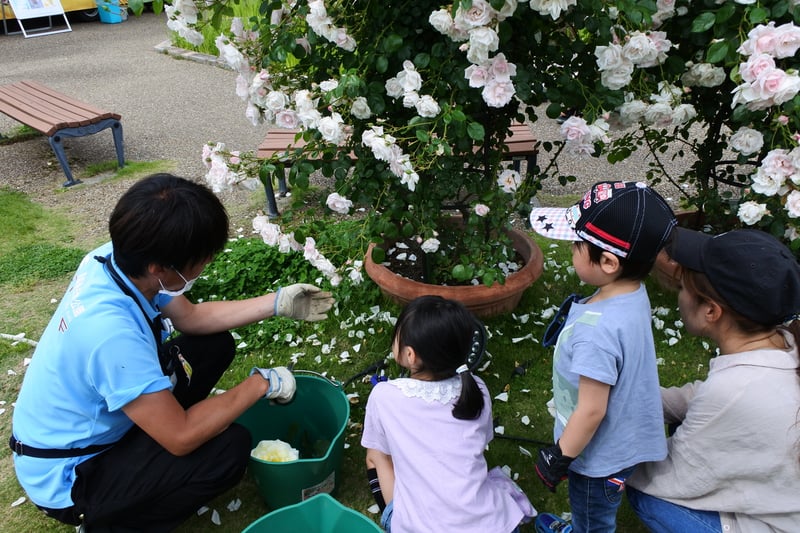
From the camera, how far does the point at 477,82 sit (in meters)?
1.78

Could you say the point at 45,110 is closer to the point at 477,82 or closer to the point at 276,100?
the point at 276,100

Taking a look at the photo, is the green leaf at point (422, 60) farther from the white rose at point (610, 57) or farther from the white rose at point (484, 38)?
the white rose at point (610, 57)

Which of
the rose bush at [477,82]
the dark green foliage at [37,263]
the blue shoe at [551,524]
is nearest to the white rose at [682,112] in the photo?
the rose bush at [477,82]

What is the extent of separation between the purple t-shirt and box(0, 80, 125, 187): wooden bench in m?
4.00

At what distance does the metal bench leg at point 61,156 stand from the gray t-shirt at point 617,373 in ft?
14.1

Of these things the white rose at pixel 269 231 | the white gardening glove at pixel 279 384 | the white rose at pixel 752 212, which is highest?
the white rose at pixel 752 212

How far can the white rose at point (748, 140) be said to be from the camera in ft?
6.95

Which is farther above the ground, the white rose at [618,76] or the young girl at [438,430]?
the white rose at [618,76]

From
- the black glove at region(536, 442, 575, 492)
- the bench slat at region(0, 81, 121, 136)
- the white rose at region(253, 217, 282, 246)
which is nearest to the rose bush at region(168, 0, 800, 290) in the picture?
the white rose at region(253, 217, 282, 246)

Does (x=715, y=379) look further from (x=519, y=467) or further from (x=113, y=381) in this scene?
(x=113, y=381)

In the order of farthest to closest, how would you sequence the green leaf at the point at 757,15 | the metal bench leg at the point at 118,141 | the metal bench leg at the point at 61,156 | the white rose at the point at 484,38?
1. the metal bench leg at the point at 118,141
2. the metal bench leg at the point at 61,156
3. the green leaf at the point at 757,15
4. the white rose at the point at 484,38

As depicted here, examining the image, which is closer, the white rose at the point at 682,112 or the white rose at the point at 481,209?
the white rose at the point at 682,112

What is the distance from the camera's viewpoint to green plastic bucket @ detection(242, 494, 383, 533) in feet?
5.28

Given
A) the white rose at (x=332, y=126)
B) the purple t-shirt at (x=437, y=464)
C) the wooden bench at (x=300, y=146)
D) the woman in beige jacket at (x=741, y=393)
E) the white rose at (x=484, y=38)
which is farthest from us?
the wooden bench at (x=300, y=146)
